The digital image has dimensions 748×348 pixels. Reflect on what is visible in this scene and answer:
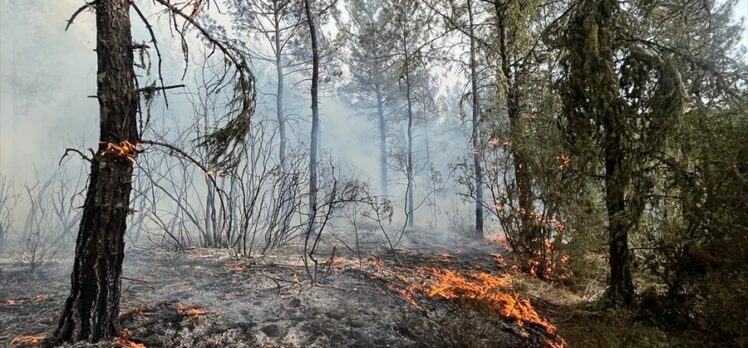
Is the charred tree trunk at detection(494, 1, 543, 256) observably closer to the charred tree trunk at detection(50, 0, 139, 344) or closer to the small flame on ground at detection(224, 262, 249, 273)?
the small flame on ground at detection(224, 262, 249, 273)

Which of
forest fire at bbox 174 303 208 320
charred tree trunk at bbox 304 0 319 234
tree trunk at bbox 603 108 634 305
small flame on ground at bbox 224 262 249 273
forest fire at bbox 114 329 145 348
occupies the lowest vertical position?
forest fire at bbox 114 329 145 348

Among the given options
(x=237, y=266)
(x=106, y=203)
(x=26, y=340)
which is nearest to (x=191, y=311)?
(x=26, y=340)

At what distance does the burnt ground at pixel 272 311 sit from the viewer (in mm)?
2926

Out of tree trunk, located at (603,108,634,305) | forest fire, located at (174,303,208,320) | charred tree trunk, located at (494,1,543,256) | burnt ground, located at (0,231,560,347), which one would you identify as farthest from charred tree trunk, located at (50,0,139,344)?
charred tree trunk, located at (494,1,543,256)

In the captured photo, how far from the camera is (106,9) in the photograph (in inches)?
104

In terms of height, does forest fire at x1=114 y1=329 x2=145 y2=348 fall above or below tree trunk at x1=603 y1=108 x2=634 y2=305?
below

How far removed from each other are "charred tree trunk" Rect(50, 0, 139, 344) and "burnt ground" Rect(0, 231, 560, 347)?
12.9 inches

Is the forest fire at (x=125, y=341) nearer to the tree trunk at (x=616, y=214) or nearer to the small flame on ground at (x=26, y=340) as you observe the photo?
the small flame on ground at (x=26, y=340)

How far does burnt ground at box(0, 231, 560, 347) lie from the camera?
2926 mm

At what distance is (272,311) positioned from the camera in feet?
10.9

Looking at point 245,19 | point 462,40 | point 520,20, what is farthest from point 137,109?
point 245,19

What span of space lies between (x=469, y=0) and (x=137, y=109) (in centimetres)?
1094

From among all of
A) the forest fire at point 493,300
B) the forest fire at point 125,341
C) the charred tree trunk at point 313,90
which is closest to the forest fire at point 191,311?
the forest fire at point 125,341

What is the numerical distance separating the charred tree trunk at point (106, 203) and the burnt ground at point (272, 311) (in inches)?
12.9
